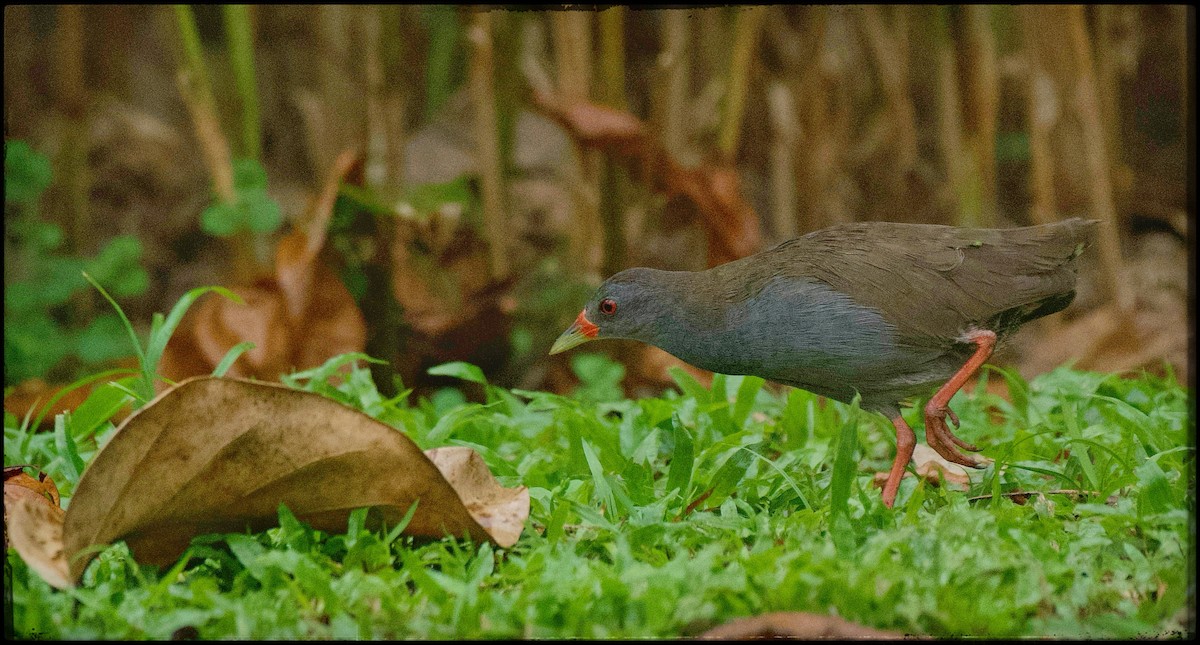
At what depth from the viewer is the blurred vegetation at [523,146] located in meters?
6.97

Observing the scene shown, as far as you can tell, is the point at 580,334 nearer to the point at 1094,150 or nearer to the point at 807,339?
the point at 807,339

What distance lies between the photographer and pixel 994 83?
7.61 meters

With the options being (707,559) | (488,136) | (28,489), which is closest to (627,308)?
(707,559)

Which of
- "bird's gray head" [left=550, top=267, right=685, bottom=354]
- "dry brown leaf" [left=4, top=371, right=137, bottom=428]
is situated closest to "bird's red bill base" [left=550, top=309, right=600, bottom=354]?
"bird's gray head" [left=550, top=267, right=685, bottom=354]

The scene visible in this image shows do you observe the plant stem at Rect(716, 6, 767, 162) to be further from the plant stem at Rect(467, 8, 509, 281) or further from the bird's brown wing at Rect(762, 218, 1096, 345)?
the bird's brown wing at Rect(762, 218, 1096, 345)

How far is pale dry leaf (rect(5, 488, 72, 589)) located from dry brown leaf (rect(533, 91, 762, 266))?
Answer: 4.49m

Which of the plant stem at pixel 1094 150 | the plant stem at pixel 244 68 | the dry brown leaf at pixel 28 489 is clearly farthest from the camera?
the plant stem at pixel 1094 150

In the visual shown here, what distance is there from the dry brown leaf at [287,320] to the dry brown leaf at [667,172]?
1.32m

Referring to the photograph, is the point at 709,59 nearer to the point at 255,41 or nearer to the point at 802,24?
the point at 802,24

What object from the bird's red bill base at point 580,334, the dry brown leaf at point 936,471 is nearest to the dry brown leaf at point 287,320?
the bird's red bill base at point 580,334

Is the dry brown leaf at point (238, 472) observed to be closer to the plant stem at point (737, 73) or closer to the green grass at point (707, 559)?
the green grass at point (707, 559)

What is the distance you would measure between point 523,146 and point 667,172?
3242 mm

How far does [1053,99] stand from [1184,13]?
162 cm

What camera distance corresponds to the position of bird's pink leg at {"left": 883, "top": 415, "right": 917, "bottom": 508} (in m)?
3.40
